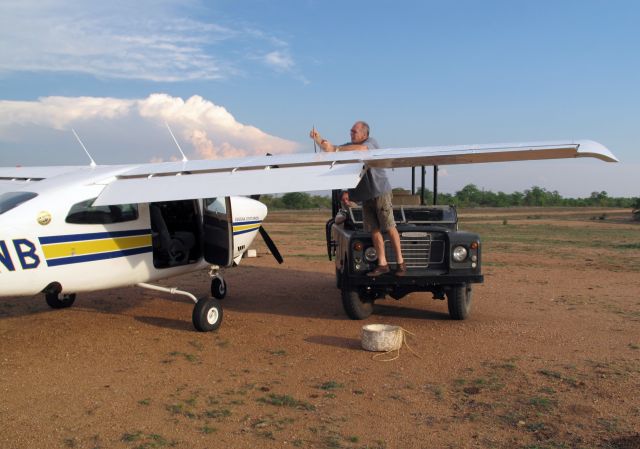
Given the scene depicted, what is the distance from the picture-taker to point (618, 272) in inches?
539

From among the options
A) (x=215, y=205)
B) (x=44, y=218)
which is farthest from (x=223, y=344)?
(x=215, y=205)

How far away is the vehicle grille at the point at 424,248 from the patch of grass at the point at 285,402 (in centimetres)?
320

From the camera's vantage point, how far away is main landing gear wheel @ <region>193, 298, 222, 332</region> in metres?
7.71

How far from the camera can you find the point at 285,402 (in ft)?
17.0

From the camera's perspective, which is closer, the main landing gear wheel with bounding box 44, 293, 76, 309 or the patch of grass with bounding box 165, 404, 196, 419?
the patch of grass with bounding box 165, 404, 196, 419

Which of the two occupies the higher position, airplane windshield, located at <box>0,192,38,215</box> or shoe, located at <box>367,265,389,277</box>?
airplane windshield, located at <box>0,192,38,215</box>

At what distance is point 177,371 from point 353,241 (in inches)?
117

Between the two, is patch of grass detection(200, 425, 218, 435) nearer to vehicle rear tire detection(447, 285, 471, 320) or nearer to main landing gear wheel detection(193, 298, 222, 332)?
main landing gear wheel detection(193, 298, 222, 332)

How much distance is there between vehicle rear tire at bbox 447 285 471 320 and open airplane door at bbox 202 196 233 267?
3289mm

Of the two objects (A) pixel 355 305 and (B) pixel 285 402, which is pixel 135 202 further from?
(A) pixel 355 305

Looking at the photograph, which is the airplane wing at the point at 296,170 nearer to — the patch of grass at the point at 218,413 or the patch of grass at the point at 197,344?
the patch of grass at the point at 197,344

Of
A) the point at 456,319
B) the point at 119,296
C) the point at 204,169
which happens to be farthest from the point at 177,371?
the point at 119,296

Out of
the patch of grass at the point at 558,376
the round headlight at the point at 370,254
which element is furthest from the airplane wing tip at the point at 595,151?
the round headlight at the point at 370,254

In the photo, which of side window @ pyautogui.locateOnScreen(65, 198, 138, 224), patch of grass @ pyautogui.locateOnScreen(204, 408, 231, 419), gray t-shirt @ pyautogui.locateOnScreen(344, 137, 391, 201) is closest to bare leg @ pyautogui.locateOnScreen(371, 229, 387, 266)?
gray t-shirt @ pyautogui.locateOnScreen(344, 137, 391, 201)
